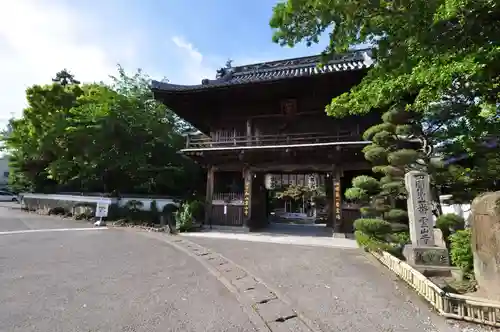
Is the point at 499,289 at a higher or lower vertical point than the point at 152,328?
higher

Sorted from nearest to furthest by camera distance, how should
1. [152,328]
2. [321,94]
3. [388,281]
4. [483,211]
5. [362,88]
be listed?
[152,328] → [483,211] → [362,88] → [388,281] → [321,94]

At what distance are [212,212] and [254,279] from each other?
8.83 m

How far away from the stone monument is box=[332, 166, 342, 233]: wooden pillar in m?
5.13

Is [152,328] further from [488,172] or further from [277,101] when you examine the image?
[277,101]

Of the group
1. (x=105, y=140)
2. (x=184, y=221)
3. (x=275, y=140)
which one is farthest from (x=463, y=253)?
(x=105, y=140)

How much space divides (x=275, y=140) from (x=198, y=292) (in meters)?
9.65

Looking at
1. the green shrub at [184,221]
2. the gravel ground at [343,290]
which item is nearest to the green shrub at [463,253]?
the gravel ground at [343,290]

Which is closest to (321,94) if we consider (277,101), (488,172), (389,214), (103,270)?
(277,101)

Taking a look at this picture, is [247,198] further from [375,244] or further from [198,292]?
[198,292]

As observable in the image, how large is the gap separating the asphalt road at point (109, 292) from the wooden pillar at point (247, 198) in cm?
553

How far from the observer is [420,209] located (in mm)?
7090

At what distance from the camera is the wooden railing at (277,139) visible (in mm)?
12680

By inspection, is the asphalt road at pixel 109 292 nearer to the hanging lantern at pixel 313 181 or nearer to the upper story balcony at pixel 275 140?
the upper story balcony at pixel 275 140

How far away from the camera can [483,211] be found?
4.89 m
